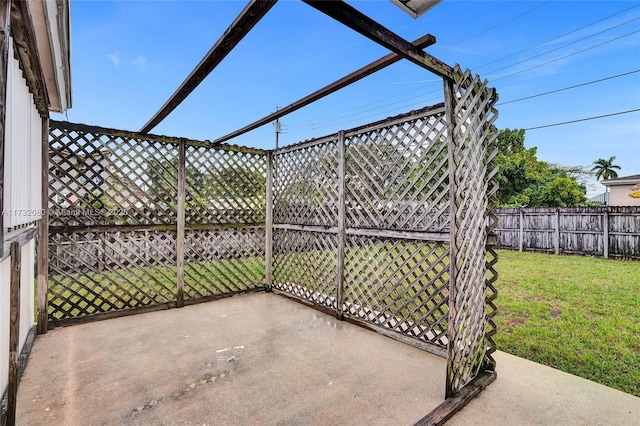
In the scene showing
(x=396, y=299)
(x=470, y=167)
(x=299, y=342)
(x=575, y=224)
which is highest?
(x=470, y=167)

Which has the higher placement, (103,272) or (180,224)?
(180,224)

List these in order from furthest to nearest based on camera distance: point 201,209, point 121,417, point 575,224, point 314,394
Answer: point 575,224, point 201,209, point 314,394, point 121,417

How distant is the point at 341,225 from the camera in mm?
3748

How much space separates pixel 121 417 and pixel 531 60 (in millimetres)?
14572

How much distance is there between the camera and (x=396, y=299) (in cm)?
310

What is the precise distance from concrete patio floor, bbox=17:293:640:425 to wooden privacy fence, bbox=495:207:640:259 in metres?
7.56

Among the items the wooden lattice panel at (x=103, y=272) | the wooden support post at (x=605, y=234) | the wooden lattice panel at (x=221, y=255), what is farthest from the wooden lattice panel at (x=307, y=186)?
the wooden support post at (x=605, y=234)

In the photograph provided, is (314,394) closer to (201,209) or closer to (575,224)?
(201,209)

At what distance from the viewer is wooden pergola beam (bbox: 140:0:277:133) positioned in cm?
141

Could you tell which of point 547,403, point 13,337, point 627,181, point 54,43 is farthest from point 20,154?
point 627,181

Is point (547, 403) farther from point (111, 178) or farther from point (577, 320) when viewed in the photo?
point (111, 178)

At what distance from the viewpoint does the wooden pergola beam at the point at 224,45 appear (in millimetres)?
1408

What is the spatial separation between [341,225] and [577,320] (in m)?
3.02

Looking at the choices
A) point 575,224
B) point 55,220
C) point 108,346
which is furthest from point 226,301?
point 575,224
